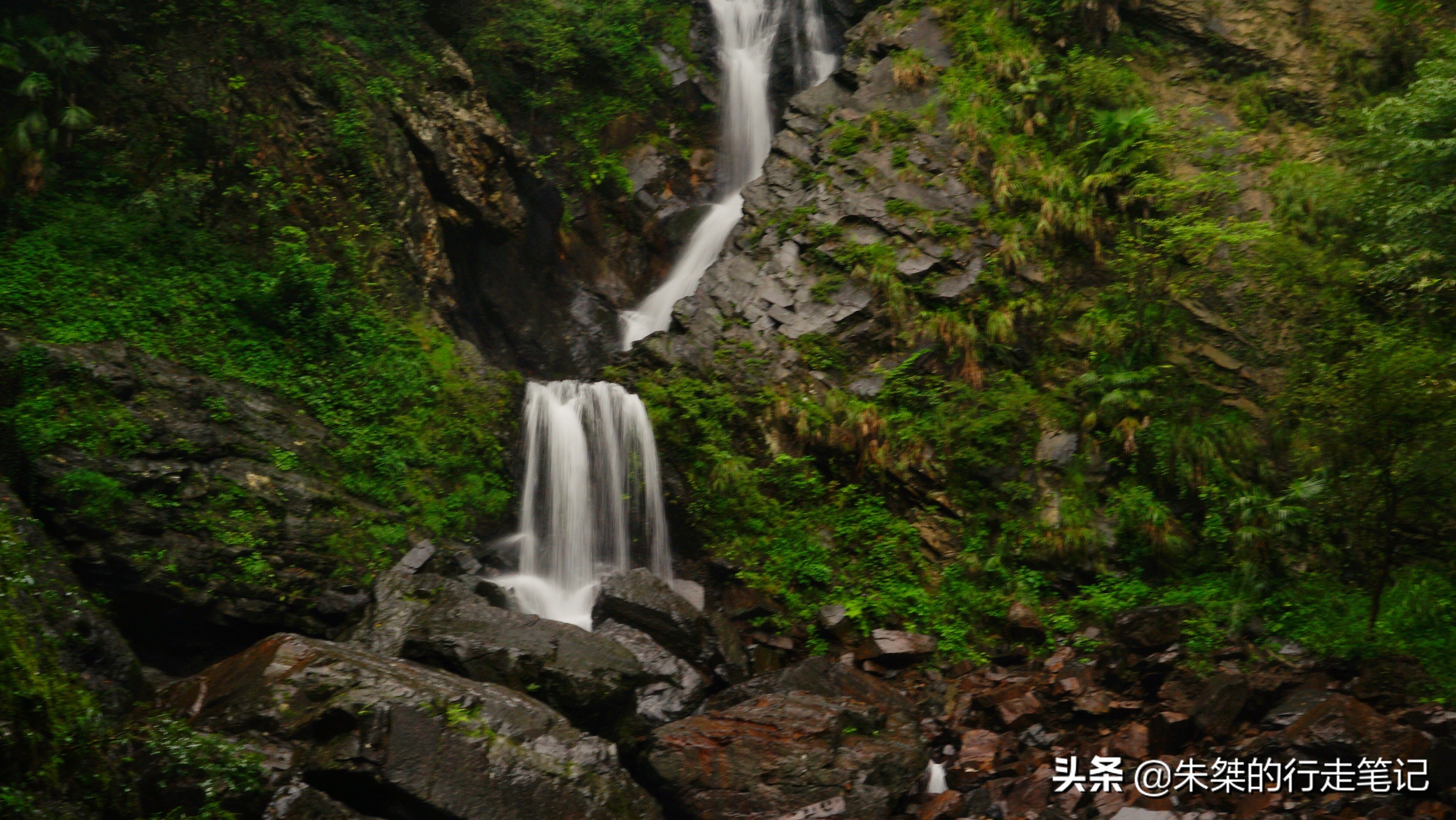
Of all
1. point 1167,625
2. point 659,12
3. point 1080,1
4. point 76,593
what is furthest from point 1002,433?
point 659,12

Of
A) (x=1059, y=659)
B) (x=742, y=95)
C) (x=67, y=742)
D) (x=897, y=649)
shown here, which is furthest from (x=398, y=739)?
(x=742, y=95)

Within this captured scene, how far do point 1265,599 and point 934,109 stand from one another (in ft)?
34.2

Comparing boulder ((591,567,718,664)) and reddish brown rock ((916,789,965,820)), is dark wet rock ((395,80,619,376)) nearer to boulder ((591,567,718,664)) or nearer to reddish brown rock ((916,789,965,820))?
boulder ((591,567,718,664))

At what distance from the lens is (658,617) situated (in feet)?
36.7

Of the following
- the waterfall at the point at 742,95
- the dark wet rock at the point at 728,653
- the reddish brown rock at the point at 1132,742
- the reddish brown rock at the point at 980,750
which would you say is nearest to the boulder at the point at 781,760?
the reddish brown rock at the point at 980,750

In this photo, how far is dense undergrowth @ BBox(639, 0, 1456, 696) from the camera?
1111cm

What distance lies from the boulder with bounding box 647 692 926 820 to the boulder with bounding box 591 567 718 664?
121 cm

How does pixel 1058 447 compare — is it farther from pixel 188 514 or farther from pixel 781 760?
pixel 188 514

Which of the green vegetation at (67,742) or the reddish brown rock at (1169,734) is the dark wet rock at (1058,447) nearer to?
the reddish brown rock at (1169,734)

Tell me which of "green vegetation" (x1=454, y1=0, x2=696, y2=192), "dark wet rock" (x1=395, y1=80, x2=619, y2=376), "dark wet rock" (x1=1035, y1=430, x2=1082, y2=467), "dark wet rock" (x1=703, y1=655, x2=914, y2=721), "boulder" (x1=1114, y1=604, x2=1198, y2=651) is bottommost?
"dark wet rock" (x1=703, y1=655, x2=914, y2=721)

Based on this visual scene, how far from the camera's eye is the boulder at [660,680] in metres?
10.4

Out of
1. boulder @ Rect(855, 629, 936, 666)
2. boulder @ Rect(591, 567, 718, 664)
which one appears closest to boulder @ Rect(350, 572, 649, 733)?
boulder @ Rect(591, 567, 718, 664)

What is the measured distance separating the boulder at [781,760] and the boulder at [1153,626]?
3.20 metres

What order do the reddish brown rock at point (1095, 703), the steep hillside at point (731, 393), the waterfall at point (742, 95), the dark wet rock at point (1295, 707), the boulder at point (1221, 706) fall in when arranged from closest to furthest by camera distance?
the steep hillside at point (731, 393), the dark wet rock at point (1295, 707), the boulder at point (1221, 706), the reddish brown rock at point (1095, 703), the waterfall at point (742, 95)
